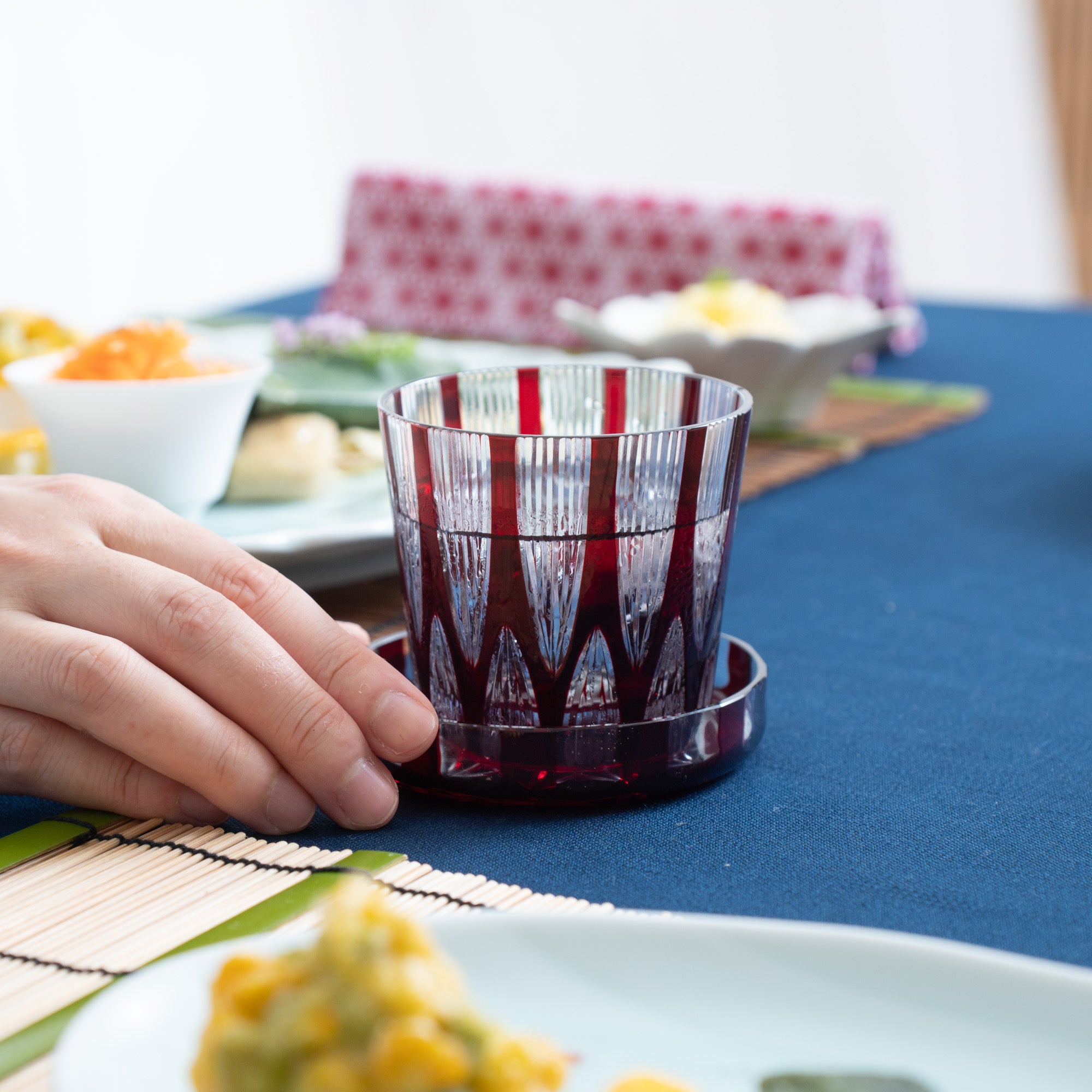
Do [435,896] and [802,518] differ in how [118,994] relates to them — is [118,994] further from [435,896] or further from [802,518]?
[802,518]

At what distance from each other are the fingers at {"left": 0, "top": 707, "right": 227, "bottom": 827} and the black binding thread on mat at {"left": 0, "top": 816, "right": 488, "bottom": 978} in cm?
1

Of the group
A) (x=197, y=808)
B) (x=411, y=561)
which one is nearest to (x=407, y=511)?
(x=411, y=561)

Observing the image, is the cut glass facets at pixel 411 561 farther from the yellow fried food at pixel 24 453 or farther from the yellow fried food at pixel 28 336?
the yellow fried food at pixel 28 336

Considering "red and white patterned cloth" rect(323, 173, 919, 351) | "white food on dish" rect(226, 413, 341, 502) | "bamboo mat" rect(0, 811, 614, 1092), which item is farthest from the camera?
"red and white patterned cloth" rect(323, 173, 919, 351)

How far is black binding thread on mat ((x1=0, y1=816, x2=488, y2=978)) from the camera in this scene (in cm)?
35

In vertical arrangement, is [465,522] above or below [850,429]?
above

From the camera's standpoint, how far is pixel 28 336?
905 millimetres

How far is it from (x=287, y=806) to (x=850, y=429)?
2.50 ft

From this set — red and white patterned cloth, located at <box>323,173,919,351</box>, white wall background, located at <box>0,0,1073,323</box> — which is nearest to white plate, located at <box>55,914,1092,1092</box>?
red and white patterned cloth, located at <box>323,173,919,351</box>

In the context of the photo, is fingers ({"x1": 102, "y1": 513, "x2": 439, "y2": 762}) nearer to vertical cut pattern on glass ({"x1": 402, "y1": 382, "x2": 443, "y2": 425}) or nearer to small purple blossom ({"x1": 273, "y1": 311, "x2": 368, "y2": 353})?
vertical cut pattern on glass ({"x1": 402, "y1": 382, "x2": 443, "y2": 425})

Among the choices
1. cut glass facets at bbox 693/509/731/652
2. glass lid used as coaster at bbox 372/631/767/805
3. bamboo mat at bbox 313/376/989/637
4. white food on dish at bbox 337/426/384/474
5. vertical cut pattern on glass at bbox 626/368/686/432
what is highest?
vertical cut pattern on glass at bbox 626/368/686/432

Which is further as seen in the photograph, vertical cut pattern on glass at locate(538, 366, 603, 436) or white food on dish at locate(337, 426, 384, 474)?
white food on dish at locate(337, 426, 384, 474)

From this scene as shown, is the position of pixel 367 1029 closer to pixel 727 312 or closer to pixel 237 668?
pixel 237 668

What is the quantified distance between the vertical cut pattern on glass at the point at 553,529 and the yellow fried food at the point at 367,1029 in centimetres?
24
